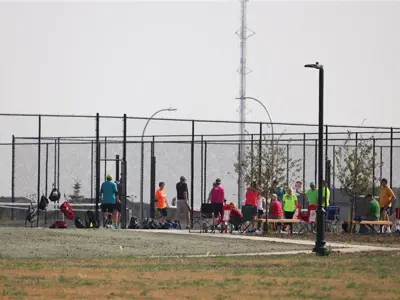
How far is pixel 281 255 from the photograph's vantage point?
90.6 feet

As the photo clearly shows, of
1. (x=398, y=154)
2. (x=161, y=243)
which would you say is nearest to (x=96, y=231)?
(x=161, y=243)

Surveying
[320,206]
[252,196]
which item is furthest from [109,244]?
[252,196]

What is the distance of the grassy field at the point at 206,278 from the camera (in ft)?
60.3

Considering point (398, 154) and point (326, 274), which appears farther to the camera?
point (398, 154)

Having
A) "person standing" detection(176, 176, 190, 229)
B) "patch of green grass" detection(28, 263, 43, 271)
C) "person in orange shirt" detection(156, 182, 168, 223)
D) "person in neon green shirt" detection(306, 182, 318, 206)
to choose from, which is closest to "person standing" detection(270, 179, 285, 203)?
"person in neon green shirt" detection(306, 182, 318, 206)

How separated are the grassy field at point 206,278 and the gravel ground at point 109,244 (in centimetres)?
192

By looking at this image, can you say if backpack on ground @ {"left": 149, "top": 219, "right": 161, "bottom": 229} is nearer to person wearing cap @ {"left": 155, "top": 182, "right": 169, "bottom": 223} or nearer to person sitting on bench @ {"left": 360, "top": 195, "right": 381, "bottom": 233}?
person wearing cap @ {"left": 155, "top": 182, "right": 169, "bottom": 223}

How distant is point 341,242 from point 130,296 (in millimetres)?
15708

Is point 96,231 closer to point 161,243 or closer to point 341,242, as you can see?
point 161,243

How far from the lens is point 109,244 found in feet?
98.1

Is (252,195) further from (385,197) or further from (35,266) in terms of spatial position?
(35,266)

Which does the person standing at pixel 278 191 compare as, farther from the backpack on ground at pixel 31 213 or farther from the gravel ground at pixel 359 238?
the backpack on ground at pixel 31 213

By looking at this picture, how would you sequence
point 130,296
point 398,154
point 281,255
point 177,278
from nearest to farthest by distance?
point 130,296 < point 177,278 < point 281,255 < point 398,154

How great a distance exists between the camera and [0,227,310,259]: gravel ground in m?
27.5
